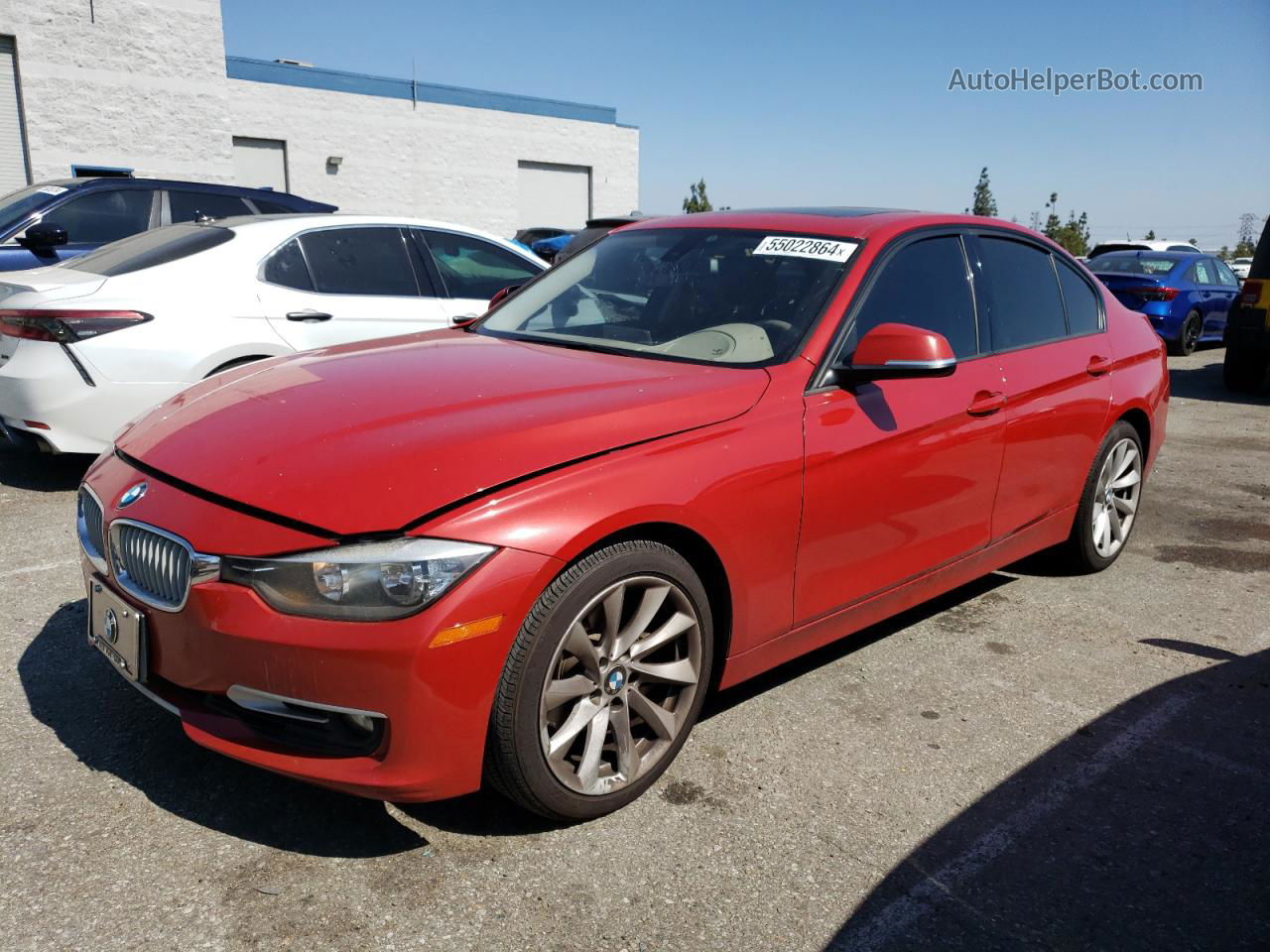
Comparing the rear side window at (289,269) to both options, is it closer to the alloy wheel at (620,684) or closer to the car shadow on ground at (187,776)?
the car shadow on ground at (187,776)

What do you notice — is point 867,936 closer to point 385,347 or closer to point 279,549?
point 279,549

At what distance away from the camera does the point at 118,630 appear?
8.67 ft

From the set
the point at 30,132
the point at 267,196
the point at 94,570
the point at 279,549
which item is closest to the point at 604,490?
the point at 279,549

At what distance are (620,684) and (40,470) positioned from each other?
5000 millimetres

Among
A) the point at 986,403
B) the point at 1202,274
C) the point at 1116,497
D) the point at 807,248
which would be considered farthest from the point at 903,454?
Answer: the point at 1202,274

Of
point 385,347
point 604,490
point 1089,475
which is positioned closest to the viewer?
point 604,490

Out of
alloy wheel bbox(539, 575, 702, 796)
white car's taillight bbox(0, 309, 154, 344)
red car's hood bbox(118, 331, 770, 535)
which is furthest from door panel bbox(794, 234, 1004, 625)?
white car's taillight bbox(0, 309, 154, 344)

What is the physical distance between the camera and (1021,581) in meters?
4.90

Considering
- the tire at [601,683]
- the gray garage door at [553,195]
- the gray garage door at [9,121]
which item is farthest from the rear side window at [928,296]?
the gray garage door at [553,195]

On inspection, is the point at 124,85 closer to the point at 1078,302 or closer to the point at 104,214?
the point at 104,214

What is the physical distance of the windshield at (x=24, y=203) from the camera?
7328 mm

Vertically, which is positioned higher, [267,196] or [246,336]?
[267,196]

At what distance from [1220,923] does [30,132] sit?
20.4 m

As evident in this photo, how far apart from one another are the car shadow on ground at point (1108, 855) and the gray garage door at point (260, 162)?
25.9m
